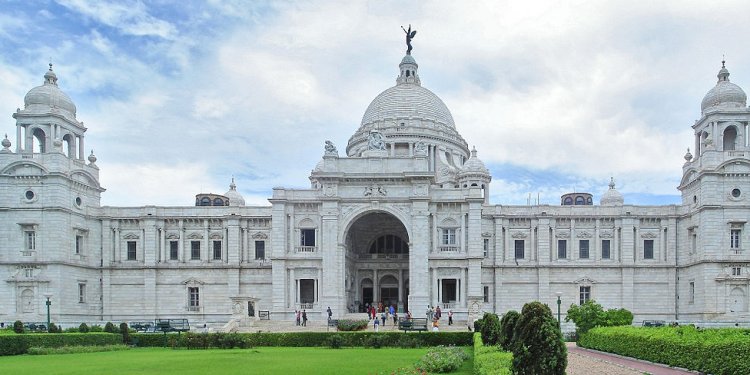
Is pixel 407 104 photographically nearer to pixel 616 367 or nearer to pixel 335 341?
pixel 335 341

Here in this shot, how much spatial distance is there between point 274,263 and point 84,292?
58.7 ft

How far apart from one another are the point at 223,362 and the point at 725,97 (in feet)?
159

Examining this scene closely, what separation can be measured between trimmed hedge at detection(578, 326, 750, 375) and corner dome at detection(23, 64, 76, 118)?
4739 cm

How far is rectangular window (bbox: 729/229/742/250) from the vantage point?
53594 mm

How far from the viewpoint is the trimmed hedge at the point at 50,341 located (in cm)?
3275

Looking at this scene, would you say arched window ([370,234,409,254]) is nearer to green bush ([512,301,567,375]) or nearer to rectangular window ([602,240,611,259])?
rectangular window ([602,240,611,259])

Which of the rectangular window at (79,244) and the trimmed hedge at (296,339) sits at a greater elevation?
the rectangular window at (79,244)

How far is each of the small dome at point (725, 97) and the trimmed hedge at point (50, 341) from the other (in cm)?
5023

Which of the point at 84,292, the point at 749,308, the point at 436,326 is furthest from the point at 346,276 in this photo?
the point at 749,308

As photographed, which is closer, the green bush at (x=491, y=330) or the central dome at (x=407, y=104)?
the green bush at (x=491, y=330)

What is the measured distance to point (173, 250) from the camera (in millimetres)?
62188

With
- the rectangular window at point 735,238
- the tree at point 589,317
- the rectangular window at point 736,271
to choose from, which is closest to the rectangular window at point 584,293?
the rectangular window at point 736,271

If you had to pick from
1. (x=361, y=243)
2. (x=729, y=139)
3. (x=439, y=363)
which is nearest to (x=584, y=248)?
(x=729, y=139)

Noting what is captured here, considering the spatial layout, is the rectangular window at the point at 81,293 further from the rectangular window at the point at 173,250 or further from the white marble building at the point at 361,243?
the rectangular window at the point at 173,250
